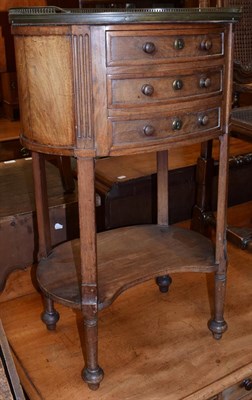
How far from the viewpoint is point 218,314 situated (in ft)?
4.86

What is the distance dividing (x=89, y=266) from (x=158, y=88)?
0.44 metres

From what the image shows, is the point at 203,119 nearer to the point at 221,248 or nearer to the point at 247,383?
the point at 221,248

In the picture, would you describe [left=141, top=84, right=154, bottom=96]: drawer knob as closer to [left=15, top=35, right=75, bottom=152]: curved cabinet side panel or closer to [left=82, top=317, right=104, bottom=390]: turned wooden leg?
[left=15, top=35, right=75, bottom=152]: curved cabinet side panel

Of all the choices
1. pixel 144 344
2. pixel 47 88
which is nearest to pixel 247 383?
pixel 144 344

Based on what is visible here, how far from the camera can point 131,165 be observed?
2213mm

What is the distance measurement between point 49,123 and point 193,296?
86 centimetres

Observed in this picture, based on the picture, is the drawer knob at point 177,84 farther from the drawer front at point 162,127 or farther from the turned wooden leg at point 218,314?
the turned wooden leg at point 218,314

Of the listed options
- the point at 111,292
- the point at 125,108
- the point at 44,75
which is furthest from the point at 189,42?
the point at 111,292

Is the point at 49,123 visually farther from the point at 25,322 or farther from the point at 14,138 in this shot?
the point at 14,138

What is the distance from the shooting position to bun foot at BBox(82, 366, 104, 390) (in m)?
1.29

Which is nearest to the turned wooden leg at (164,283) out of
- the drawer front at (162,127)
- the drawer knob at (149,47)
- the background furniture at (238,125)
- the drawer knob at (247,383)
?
the background furniture at (238,125)

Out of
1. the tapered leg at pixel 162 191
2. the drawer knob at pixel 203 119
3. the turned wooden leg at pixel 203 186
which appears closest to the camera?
the drawer knob at pixel 203 119

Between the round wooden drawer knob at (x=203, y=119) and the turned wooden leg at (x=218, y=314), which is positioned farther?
the turned wooden leg at (x=218, y=314)

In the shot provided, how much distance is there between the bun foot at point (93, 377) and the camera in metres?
1.29
